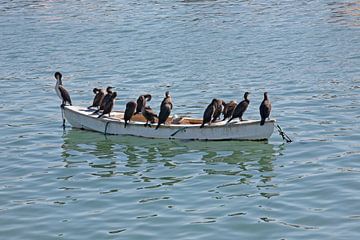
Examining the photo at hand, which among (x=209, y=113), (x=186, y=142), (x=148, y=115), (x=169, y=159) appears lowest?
(x=169, y=159)

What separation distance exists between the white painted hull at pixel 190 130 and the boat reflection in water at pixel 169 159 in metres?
0.17

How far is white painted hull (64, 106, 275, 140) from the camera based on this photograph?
26.7 metres

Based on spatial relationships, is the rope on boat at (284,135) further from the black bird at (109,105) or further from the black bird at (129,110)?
the black bird at (109,105)

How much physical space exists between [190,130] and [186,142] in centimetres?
41

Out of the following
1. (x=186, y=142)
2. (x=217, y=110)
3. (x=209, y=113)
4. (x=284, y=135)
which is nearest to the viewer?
(x=209, y=113)

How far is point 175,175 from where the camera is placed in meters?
24.5

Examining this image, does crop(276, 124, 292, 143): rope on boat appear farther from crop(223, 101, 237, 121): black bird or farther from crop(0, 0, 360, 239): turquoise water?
crop(223, 101, 237, 121): black bird

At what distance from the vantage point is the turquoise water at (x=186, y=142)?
21.1 metres

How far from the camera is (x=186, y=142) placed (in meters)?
27.3

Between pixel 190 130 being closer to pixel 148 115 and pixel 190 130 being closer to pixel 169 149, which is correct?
pixel 169 149

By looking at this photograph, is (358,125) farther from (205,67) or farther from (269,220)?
(205,67)

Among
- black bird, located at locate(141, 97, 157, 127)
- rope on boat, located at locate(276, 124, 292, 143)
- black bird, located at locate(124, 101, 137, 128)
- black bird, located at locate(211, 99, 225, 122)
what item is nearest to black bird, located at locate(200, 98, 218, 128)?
black bird, located at locate(211, 99, 225, 122)

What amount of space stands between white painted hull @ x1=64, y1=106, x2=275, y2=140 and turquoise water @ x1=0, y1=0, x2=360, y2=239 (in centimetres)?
26

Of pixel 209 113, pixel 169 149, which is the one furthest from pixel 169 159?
Result: pixel 209 113
